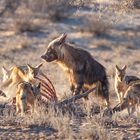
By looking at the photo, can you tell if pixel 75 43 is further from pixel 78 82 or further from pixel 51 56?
pixel 51 56

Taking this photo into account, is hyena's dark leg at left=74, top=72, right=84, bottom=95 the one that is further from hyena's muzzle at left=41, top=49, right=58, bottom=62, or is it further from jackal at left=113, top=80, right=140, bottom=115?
jackal at left=113, top=80, right=140, bottom=115

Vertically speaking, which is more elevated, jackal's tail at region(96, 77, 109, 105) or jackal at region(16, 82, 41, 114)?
jackal at region(16, 82, 41, 114)

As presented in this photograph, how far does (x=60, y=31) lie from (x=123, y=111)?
61.5ft

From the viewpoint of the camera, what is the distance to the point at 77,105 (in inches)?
476

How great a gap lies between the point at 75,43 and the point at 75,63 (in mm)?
14224

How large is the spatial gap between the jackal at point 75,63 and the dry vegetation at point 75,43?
399 mm

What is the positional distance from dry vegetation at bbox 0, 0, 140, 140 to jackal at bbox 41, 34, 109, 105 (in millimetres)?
399

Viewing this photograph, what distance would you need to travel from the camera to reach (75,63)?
1302 cm

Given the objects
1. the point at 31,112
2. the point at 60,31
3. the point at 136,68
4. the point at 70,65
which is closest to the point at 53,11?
the point at 60,31

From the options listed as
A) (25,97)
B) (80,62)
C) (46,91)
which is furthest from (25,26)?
(25,97)

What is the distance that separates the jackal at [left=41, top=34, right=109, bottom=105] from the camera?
1298 centimetres

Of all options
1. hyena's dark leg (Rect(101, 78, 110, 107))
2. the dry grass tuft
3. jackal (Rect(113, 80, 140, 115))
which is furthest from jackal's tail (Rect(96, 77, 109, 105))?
the dry grass tuft

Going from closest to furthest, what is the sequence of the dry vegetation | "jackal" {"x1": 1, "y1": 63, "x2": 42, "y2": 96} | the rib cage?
the dry vegetation
the rib cage
"jackal" {"x1": 1, "y1": 63, "x2": 42, "y2": 96}

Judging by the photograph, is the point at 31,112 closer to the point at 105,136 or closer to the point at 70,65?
the point at 105,136
